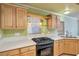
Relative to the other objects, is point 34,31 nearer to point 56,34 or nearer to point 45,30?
point 45,30

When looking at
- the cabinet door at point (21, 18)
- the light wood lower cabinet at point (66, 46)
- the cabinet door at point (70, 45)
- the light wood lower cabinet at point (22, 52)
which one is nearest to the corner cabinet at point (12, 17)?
the cabinet door at point (21, 18)

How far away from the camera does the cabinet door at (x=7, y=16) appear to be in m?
2.56

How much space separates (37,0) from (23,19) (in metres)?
2.57

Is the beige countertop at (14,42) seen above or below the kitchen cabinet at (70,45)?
→ above

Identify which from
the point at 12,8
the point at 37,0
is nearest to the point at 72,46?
the point at 12,8

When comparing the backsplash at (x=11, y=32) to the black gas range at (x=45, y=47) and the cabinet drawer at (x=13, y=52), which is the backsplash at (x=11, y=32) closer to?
the black gas range at (x=45, y=47)

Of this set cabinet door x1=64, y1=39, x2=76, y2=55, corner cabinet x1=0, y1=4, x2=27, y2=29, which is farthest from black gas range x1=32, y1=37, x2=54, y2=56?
corner cabinet x1=0, y1=4, x2=27, y2=29

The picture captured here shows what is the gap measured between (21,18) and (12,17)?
0.30 metres

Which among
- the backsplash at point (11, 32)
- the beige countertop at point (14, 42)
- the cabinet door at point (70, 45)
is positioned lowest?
the cabinet door at point (70, 45)

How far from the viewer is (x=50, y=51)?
308 centimetres

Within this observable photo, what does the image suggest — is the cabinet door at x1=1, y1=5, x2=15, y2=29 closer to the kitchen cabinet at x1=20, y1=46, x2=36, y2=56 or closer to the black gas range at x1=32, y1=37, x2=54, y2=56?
the kitchen cabinet at x1=20, y1=46, x2=36, y2=56

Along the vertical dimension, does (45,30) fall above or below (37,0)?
below

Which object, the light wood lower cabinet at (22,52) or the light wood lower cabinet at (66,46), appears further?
the light wood lower cabinet at (66,46)

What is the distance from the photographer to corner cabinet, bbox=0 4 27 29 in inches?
101
